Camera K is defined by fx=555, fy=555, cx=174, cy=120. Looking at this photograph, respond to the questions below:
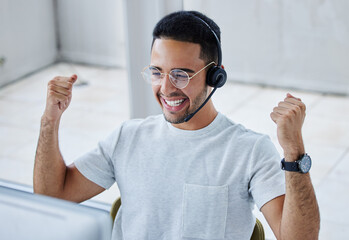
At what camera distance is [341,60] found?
2.28 meters

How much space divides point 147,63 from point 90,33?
0.55 meters

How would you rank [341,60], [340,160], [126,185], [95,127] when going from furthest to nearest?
[95,127]
[340,160]
[341,60]
[126,185]

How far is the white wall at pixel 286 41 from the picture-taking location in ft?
7.36

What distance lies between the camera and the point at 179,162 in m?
1.70

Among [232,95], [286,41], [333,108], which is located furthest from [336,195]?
[286,41]

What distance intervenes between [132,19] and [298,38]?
0.78 meters

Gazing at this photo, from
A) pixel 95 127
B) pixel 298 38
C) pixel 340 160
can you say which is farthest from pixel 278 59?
pixel 95 127

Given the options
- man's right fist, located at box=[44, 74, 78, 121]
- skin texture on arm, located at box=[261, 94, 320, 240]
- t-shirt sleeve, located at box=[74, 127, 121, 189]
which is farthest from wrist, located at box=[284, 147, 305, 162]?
man's right fist, located at box=[44, 74, 78, 121]

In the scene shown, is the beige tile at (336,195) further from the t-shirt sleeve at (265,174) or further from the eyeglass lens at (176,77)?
the eyeglass lens at (176,77)

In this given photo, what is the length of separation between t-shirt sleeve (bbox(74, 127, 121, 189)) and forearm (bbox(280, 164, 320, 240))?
597mm

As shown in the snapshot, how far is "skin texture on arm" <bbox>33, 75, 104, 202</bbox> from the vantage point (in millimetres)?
1723

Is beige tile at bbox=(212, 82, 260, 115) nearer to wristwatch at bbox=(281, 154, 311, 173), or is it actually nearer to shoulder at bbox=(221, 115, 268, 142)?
shoulder at bbox=(221, 115, 268, 142)

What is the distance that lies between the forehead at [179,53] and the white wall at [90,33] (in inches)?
52.2

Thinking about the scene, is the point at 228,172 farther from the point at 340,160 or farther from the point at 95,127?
the point at 95,127
